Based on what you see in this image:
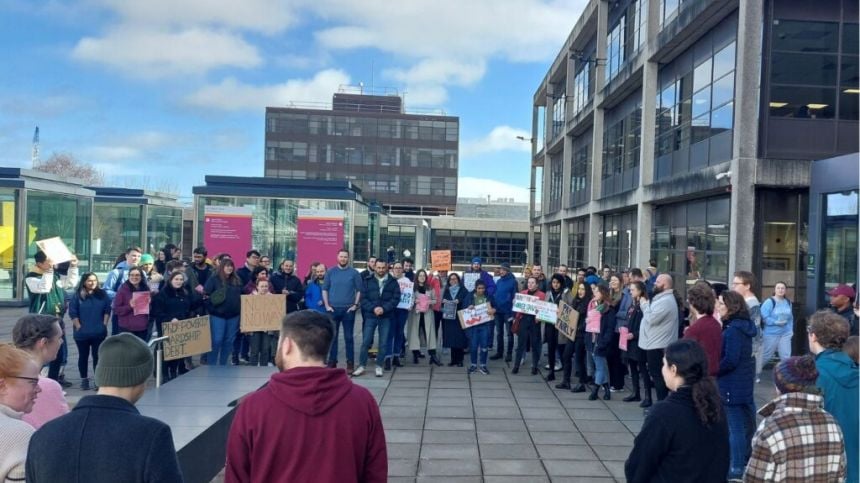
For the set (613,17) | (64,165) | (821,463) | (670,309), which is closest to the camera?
(821,463)

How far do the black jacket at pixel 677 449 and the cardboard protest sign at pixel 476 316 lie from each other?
8347mm

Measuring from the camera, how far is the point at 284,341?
2885 millimetres

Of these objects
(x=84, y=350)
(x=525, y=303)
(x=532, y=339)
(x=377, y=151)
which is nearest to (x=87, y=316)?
(x=84, y=350)

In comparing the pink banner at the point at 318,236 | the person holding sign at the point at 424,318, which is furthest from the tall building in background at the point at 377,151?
the person holding sign at the point at 424,318

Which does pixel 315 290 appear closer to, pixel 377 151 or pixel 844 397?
pixel 844 397

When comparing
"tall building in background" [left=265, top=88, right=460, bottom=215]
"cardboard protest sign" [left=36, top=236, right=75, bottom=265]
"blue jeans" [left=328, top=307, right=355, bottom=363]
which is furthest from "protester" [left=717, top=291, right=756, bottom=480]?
"tall building in background" [left=265, top=88, right=460, bottom=215]

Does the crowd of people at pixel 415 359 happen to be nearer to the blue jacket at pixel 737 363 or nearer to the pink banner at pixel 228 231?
the blue jacket at pixel 737 363

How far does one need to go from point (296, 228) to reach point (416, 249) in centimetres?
1305

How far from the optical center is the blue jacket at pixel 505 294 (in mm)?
12688

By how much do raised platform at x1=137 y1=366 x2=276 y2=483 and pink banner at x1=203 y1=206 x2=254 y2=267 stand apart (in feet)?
40.0

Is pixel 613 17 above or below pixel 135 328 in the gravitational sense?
above

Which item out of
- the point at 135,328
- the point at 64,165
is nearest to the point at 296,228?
the point at 135,328

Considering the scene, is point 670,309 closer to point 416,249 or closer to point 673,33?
point 673,33

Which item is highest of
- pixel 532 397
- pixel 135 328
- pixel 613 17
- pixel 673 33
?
pixel 613 17
